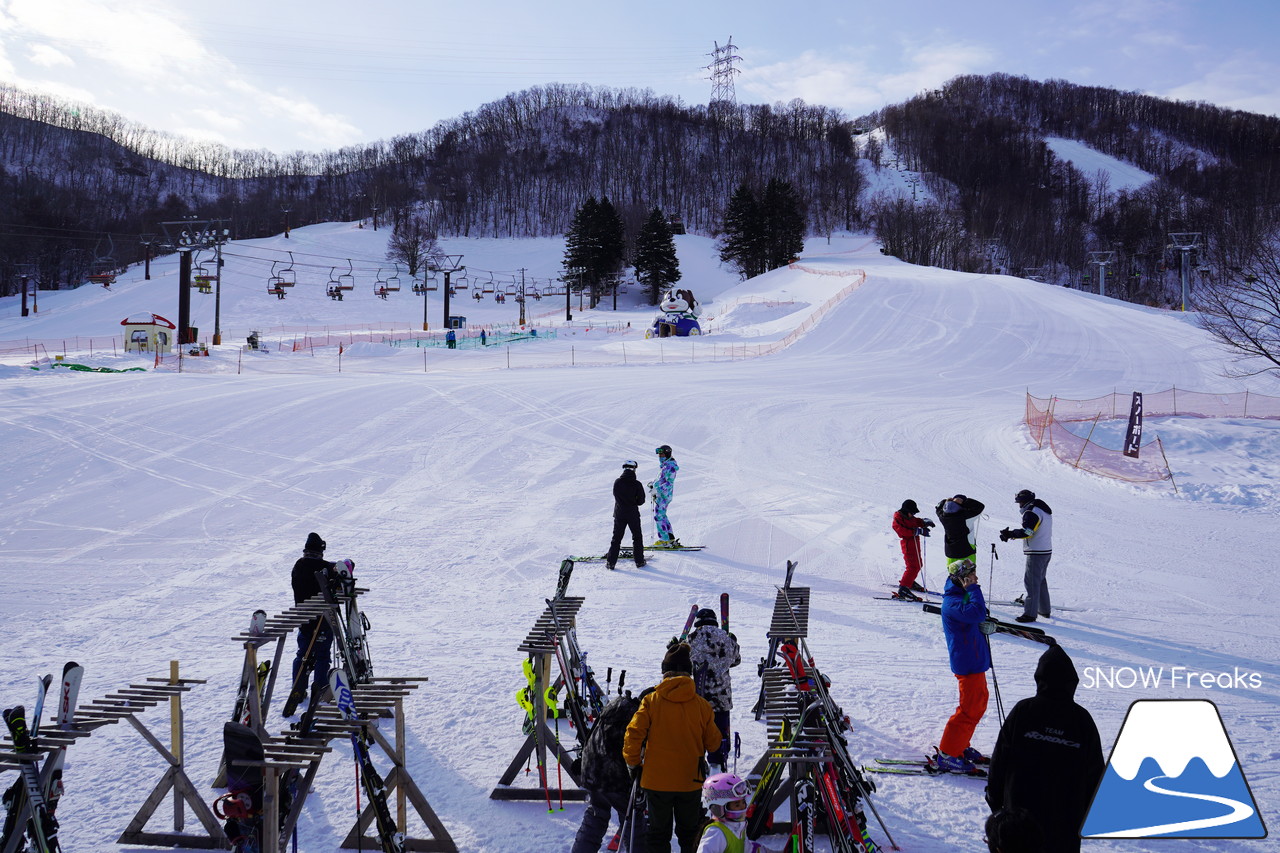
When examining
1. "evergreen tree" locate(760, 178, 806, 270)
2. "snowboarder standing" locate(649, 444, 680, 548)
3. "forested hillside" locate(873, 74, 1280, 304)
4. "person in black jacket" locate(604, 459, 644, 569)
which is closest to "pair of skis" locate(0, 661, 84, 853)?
"person in black jacket" locate(604, 459, 644, 569)

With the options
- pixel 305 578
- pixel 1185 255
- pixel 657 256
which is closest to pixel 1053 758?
pixel 305 578

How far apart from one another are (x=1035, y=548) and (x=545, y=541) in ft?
22.4

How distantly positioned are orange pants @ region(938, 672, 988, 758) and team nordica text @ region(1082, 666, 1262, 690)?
6.65 ft

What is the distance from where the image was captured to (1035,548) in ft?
28.1

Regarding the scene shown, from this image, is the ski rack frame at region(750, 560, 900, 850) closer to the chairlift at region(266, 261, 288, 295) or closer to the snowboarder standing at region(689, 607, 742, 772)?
the snowboarder standing at region(689, 607, 742, 772)

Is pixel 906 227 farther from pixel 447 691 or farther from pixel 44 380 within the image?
pixel 447 691

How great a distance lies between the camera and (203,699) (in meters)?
6.57

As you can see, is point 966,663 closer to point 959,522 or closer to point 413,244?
point 959,522

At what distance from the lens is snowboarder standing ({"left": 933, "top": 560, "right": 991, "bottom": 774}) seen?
Result: 5.26m

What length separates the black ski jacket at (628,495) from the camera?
10586 millimetres

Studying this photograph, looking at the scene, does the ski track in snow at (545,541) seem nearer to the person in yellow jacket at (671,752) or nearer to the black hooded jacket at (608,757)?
the black hooded jacket at (608,757)

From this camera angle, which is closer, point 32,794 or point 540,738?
point 32,794

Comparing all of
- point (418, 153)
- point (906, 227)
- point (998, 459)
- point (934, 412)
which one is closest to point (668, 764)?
point (998, 459)

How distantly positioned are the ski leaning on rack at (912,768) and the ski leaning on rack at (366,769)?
9.65 feet
